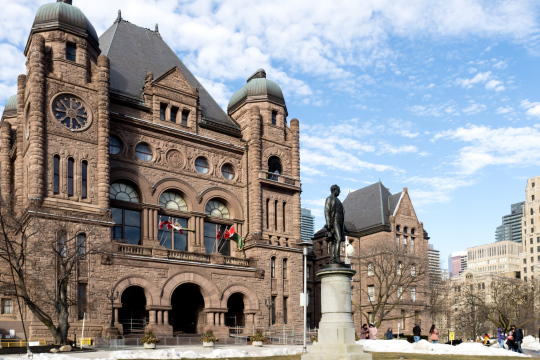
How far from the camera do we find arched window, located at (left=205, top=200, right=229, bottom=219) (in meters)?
51.7

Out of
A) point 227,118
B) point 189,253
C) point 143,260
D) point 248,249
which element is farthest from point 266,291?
point 227,118

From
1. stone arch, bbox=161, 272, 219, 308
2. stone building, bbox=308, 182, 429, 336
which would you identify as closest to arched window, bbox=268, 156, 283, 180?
stone arch, bbox=161, 272, 219, 308

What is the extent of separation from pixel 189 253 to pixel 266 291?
805 centimetres

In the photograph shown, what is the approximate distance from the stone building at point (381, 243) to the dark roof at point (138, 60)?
22625 mm

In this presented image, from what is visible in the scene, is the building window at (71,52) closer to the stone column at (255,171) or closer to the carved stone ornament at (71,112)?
the carved stone ornament at (71,112)

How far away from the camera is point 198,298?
4747 centimetres

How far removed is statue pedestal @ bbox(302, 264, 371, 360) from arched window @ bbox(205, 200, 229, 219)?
31130mm

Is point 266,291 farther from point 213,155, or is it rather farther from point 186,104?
point 186,104

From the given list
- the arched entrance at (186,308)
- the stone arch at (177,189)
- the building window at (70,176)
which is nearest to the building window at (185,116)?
the stone arch at (177,189)

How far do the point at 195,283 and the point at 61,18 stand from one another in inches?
891

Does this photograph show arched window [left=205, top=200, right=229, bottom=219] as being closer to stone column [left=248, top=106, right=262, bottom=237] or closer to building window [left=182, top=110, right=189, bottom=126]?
stone column [left=248, top=106, right=262, bottom=237]

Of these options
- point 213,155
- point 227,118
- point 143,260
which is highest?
point 227,118

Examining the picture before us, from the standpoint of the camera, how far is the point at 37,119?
4059 cm

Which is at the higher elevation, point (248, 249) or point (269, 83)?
point (269, 83)
